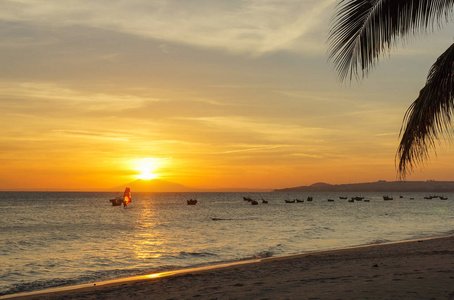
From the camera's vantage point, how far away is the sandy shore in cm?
976

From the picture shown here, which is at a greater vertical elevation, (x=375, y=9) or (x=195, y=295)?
(x=375, y=9)

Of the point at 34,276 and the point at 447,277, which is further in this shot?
the point at 34,276

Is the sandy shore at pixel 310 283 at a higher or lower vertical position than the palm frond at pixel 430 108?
lower

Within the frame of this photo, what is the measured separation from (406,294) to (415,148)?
15.2 feet

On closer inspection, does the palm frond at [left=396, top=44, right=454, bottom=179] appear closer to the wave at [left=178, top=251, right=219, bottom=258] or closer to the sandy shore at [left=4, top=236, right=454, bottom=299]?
the sandy shore at [left=4, top=236, right=454, bottom=299]

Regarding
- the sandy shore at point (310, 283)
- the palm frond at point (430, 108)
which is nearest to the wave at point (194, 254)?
the sandy shore at point (310, 283)

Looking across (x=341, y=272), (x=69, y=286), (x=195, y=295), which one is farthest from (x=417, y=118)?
(x=69, y=286)

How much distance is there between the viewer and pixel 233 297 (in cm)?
1053

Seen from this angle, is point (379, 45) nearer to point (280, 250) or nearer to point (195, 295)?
point (195, 295)

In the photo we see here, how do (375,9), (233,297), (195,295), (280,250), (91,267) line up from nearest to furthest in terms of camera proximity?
1. (375,9)
2. (233,297)
3. (195,295)
4. (91,267)
5. (280,250)

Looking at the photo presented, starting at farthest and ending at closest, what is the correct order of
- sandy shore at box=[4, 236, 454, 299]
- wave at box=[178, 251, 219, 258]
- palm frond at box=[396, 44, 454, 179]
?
wave at box=[178, 251, 219, 258]
sandy shore at box=[4, 236, 454, 299]
palm frond at box=[396, 44, 454, 179]

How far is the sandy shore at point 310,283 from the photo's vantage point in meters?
9.76

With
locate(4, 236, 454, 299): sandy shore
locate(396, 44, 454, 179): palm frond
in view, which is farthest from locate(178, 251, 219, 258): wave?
locate(396, 44, 454, 179): palm frond

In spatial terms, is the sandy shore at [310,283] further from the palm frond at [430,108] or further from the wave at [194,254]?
the wave at [194,254]
